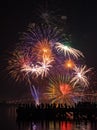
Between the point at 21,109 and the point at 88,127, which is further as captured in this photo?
the point at 21,109

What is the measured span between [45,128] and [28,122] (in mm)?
11967

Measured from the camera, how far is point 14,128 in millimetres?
77875

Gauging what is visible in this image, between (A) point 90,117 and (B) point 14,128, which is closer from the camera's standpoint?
(B) point 14,128

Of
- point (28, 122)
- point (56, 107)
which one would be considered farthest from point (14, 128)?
point (56, 107)

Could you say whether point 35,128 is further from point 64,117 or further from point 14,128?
point 64,117

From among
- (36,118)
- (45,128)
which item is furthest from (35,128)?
(36,118)

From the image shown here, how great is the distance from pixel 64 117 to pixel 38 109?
6.01 metres

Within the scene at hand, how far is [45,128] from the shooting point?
71.4 meters

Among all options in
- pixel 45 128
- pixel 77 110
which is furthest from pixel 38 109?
pixel 45 128

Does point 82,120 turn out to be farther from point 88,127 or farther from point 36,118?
point 88,127

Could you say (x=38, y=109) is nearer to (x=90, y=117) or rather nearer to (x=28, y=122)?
(x=28, y=122)

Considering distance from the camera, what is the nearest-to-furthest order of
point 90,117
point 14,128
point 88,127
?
point 88,127 → point 14,128 → point 90,117

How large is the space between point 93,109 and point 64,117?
779 centimetres

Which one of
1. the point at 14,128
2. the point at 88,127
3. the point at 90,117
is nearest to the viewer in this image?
the point at 88,127
